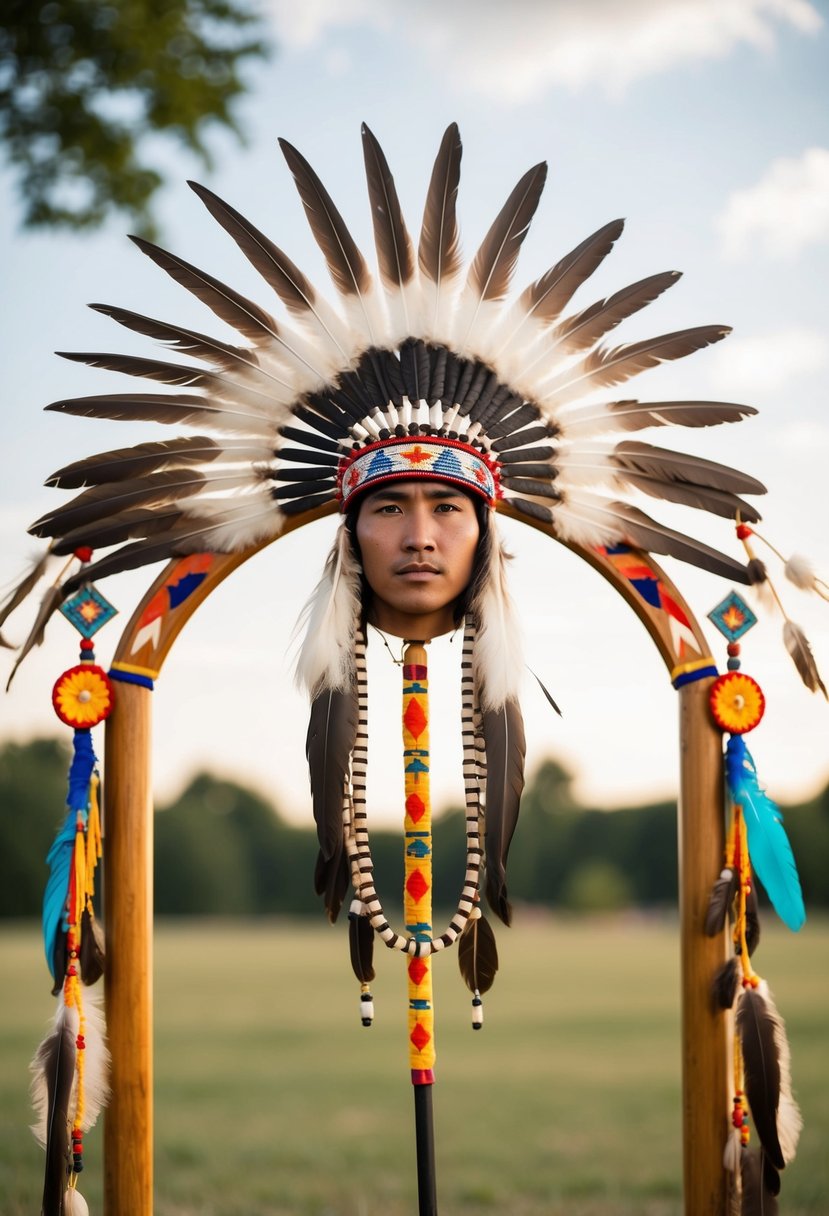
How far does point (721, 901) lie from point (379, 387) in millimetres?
1585

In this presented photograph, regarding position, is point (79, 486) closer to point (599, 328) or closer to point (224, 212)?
point (224, 212)

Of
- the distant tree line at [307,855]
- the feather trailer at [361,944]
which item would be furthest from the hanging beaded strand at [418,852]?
the distant tree line at [307,855]

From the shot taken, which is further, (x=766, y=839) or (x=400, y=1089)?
(x=400, y=1089)

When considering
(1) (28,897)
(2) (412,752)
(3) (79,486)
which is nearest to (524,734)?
(2) (412,752)

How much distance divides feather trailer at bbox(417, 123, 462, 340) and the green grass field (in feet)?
6.76

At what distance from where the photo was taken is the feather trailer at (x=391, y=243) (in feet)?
9.77

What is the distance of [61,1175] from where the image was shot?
267 centimetres

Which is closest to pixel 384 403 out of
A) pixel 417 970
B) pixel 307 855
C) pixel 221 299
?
pixel 221 299

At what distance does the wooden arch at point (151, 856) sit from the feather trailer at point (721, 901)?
0.03 metres

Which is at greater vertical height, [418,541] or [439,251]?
[439,251]

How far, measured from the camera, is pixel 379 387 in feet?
9.89

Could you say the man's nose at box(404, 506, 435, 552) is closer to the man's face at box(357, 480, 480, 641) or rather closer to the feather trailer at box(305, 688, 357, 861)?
the man's face at box(357, 480, 480, 641)

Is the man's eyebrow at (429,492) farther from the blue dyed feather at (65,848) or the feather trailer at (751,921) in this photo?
the feather trailer at (751,921)

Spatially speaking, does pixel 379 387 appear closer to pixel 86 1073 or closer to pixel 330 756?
pixel 330 756
